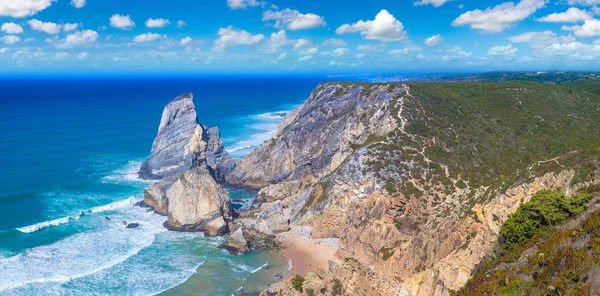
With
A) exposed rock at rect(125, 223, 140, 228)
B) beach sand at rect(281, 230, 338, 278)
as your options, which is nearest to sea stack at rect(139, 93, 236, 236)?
exposed rock at rect(125, 223, 140, 228)

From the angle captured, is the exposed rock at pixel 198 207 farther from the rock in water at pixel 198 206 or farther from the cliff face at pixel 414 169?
the cliff face at pixel 414 169

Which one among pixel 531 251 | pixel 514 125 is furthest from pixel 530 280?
pixel 514 125

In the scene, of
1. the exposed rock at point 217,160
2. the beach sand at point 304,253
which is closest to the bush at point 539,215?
the beach sand at point 304,253

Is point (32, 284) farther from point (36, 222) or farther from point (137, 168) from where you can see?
point (137, 168)

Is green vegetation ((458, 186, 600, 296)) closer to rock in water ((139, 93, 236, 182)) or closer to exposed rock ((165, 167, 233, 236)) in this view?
exposed rock ((165, 167, 233, 236))

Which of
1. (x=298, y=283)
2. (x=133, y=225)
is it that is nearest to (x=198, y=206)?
(x=133, y=225)

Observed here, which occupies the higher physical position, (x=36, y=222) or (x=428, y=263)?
(x=428, y=263)
